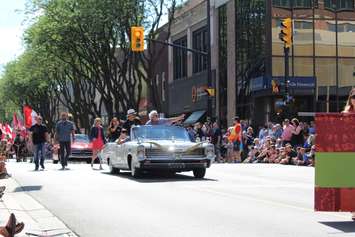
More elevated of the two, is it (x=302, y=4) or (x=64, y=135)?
(x=302, y=4)

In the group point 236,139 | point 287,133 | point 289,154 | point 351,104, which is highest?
point 351,104

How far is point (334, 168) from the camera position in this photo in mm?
9125

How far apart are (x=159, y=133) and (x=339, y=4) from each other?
25297mm

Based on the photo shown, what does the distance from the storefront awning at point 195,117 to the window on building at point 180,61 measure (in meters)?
4.93

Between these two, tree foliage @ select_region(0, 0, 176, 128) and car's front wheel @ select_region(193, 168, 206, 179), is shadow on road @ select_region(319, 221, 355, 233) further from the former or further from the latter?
tree foliage @ select_region(0, 0, 176, 128)

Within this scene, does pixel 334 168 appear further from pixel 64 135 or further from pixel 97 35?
pixel 97 35

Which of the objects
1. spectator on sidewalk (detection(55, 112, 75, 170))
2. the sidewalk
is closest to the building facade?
spectator on sidewalk (detection(55, 112, 75, 170))

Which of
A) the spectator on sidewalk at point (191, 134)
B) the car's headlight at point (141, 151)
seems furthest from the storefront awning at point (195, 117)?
the car's headlight at point (141, 151)

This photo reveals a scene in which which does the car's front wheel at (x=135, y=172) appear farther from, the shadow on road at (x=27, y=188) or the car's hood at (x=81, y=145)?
the car's hood at (x=81, y=145)

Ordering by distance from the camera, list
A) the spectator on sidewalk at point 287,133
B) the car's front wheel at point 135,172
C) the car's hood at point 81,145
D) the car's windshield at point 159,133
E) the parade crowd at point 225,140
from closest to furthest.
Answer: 1. the car's front wheel at point 135,172
2. the car's windshield at point 159,133
3. the parade crowd at point 225,140
4. the spectator on sidewalk at point 287,133
5. the car's hood at point 81,145

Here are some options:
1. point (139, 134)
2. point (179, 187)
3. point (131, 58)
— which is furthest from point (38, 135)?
point (131, 58)

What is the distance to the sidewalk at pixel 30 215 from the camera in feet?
27.7

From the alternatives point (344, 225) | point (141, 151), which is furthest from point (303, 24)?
point (344, 225)

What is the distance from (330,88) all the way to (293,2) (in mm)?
5306
